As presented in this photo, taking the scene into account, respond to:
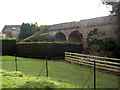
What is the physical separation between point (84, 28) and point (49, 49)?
5210 millimetres

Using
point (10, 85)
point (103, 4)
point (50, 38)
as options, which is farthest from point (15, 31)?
point (10, 85)

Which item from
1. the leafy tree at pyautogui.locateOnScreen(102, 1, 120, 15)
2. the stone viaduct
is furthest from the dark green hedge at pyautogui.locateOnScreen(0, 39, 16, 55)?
the leafy tree at pyautogui.locateOnScreen(102, 1, 120, 15)

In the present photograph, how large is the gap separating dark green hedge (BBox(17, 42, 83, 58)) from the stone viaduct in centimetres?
188

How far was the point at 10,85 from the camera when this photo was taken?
3303mm

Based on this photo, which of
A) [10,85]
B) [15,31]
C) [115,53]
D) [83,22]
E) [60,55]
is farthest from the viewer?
[15,31]

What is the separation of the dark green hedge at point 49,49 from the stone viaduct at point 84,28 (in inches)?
74.1

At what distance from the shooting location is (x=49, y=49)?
14.3 m

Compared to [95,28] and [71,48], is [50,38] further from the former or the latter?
[95,28]

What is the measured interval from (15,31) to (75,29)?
21.6m

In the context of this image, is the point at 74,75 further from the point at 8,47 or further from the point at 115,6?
the point at 8,47

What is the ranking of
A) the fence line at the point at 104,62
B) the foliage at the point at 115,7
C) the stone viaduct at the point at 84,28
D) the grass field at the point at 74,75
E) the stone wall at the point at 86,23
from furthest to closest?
the stone viaduct at the point at 84,28
the stone wall at the point at 86,23
the foliage at the point at 115,7
the fence line at the point at 104,62
the grass field at the point at 74,75

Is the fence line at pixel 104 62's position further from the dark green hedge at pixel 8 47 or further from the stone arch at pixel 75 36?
the dark green hedge at pixel 8 47

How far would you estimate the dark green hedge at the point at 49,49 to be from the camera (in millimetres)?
14297

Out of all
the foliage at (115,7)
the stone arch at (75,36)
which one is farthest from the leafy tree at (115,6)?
the stone arch at (75,36)
